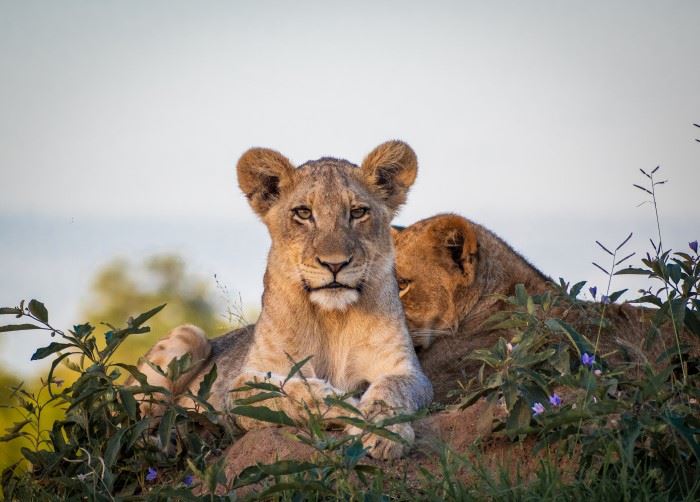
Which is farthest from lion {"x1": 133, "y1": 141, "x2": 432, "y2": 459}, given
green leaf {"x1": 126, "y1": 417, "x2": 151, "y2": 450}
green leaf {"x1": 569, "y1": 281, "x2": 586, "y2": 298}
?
green leaf {"x1": 569, "y1": 281, "x2": 586, "y2": 298}

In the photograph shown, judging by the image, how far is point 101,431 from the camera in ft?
16.8

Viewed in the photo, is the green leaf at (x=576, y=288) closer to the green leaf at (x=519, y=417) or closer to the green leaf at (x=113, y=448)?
the green leaf at (x=519, y=417)

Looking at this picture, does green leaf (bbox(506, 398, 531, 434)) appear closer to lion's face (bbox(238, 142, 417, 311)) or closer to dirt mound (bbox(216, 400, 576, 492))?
dirt mound (bbox(216, 400, 576, 492))

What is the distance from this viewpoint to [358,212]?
575 centimetres

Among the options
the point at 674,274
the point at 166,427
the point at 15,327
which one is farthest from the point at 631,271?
the point at 15,327

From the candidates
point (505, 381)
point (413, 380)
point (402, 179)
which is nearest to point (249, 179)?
point (402, 179)

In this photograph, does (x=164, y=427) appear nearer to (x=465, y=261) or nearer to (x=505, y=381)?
(x=505, y=381)

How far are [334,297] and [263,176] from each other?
111 cm

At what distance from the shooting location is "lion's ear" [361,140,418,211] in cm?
621

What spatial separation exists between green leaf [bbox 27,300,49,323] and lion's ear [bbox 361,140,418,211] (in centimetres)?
212

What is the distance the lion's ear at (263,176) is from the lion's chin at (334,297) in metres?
0.89

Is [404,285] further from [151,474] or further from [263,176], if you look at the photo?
[151,474]

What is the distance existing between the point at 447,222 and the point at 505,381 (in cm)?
318

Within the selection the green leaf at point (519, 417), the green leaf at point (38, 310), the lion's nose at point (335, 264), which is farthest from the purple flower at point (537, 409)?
the green leaf at point (38, 310)
